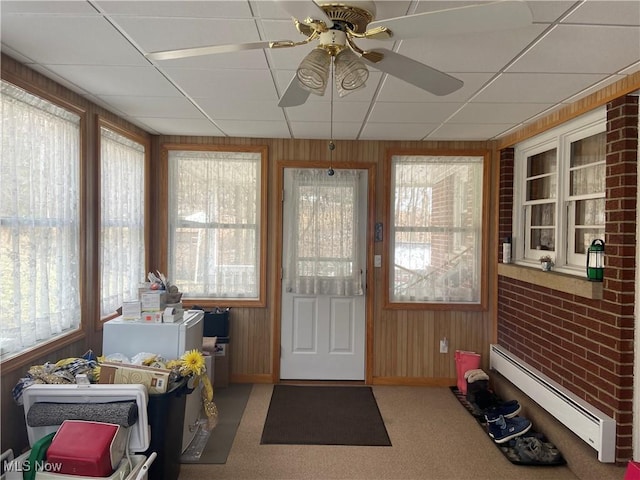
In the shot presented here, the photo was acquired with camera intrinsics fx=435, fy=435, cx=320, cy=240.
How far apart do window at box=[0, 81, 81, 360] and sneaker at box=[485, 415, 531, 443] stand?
2992 millimetres

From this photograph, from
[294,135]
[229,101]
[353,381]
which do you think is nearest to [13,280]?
[229,101]

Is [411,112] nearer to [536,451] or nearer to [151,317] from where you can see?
[151,317]

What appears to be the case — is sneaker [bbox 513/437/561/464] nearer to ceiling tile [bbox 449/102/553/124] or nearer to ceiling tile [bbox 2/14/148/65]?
ceiling tile [bbox 449/102/553/124]

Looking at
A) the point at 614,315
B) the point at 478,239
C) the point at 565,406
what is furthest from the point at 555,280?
the point at 478,239

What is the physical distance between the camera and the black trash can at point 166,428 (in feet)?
7.66

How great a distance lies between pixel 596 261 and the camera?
2658mm

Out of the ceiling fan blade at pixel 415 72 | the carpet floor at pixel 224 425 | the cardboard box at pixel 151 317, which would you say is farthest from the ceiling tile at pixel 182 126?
the carpet floor at pixel 224 425

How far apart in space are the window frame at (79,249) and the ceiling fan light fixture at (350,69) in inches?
71.4

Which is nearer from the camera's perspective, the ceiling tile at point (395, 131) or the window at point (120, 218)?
the window at point (120, 218)

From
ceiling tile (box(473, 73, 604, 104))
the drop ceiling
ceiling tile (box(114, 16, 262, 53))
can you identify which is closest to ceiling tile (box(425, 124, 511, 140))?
the drop ceiling

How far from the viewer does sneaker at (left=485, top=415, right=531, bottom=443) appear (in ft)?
10.0

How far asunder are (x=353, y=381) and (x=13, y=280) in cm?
297

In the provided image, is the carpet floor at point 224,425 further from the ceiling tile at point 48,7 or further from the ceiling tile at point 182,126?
the ceiling tile at point 48,7

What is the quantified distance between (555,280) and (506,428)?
1.11 metres
